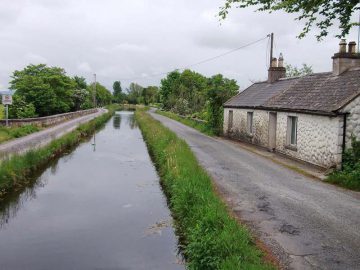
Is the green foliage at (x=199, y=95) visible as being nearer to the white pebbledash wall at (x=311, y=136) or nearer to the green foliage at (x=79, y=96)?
the white pebbledash wall at (x=311, y=136)

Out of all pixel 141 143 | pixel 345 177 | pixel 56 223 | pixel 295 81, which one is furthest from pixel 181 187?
pixel 141 143

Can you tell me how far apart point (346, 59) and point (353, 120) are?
4.88m

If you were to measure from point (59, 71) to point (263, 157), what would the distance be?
150 ft

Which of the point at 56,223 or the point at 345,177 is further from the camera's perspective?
the point at 345,177

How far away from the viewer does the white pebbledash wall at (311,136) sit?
1480 cm

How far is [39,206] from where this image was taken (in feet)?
43.3

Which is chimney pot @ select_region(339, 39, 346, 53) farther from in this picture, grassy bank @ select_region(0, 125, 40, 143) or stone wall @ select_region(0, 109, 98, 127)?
stone wall @ select_region(0, 109, 98, 127)

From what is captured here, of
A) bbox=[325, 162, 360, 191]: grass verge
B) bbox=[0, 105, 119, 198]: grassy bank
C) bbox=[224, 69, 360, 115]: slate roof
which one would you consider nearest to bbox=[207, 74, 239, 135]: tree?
bbox=[224, 69, 360, 115]: slate roof

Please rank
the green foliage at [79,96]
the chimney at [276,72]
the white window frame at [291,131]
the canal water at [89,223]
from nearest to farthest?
the canal water at [89,223], the white window frame at [291,131], the chimney at [276,72], the green foliage at [79,96]

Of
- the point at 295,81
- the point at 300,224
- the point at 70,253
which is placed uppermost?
the point at 295,81

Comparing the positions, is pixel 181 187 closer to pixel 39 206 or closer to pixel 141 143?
pixel 39 206

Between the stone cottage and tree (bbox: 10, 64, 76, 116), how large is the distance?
31.4m

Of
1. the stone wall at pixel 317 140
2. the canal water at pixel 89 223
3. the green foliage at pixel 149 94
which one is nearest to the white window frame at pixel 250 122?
the stone wall at pixel 317 140

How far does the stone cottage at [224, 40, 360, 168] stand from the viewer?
14.6 metres
